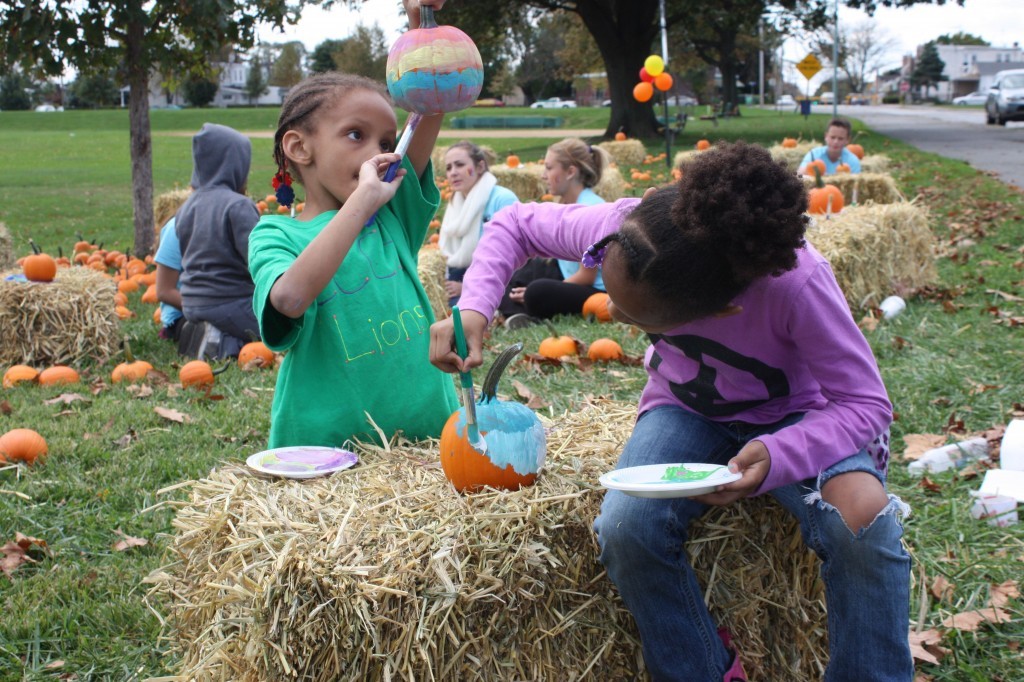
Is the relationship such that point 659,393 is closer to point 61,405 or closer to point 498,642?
point 498,642

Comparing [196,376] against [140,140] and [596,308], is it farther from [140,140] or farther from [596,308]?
[140,140]

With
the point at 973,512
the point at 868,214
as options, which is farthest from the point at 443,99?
the point at 868,214

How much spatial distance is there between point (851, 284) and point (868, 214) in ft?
3.31

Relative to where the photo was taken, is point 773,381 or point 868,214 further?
point 868,214

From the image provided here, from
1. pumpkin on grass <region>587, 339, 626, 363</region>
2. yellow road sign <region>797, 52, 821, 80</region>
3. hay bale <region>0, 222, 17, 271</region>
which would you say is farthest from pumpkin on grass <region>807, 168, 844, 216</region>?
yellow road sign <region>797, 52, 821, 80</region>

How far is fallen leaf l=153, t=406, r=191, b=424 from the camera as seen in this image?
5008 mm

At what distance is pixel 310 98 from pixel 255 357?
365cm

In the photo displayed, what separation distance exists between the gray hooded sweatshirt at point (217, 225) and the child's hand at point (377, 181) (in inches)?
156

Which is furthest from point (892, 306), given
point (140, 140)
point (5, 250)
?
point (5, 250)

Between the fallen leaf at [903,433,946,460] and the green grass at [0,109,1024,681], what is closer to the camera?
the green grass at [0,109,1024,681]

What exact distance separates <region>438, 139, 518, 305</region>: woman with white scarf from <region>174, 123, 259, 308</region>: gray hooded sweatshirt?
1762 mm

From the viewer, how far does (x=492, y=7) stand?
26.7 metres

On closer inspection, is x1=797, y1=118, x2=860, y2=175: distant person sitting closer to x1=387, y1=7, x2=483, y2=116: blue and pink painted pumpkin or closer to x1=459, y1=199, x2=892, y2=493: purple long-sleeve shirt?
x1=459, y1=199, x2=892, y2=493: purple long-sleeve shirt

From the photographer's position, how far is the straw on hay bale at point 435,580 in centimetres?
213
